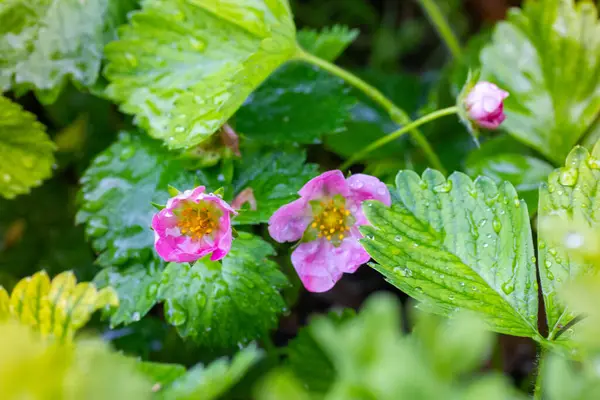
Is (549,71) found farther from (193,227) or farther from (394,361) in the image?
(394,361)

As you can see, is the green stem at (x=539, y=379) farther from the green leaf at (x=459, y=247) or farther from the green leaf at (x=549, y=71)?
the green leaf at (x=549, y=71)

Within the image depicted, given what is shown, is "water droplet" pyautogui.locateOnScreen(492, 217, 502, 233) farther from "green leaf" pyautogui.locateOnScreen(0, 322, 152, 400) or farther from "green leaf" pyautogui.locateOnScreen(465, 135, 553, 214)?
"green leaf" pyautogui.locateOnScreen(0, 322, 152, 400)

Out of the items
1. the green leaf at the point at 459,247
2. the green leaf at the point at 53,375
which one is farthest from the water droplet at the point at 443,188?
the green leaf at the point at 53,375

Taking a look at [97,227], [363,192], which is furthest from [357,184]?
[97,227]

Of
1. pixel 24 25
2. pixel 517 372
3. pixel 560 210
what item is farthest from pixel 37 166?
pixel 517 372

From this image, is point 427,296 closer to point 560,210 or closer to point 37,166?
point 560,210
